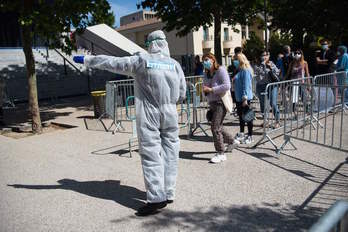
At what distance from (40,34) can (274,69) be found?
5.71 metres

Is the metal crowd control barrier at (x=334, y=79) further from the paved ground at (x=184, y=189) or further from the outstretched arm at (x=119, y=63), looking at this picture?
the outstretched arm at (x=119, y=63)

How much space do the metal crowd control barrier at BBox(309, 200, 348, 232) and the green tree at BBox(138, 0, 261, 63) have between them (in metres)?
14.6

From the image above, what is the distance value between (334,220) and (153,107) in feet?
9.18

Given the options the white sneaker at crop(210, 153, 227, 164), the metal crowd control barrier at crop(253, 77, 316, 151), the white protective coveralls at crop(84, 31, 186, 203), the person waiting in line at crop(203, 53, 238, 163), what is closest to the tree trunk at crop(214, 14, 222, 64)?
the metal crowd control barrier at crop(253, 77, 316, 151)

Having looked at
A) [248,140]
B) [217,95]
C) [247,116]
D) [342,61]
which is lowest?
[248,140]

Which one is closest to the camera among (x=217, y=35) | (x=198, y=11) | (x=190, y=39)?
(x=198, y=11)

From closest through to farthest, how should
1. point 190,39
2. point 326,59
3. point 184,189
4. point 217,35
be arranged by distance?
point 184,189 < point 326,59 < point 217,35 < point 190,39

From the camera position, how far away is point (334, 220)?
1202 mm

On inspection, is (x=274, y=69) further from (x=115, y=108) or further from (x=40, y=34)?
(x=40, y=34)

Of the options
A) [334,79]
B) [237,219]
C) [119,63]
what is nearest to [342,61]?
[334,79]

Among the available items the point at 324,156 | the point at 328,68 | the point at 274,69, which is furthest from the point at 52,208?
the point at 328,68

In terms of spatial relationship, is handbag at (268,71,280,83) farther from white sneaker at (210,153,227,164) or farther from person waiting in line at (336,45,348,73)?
white sneaker at (210,153,227,164)

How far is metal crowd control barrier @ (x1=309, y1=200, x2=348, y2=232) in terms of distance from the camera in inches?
45.4

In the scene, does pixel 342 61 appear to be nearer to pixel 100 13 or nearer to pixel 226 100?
pixel 226 100
